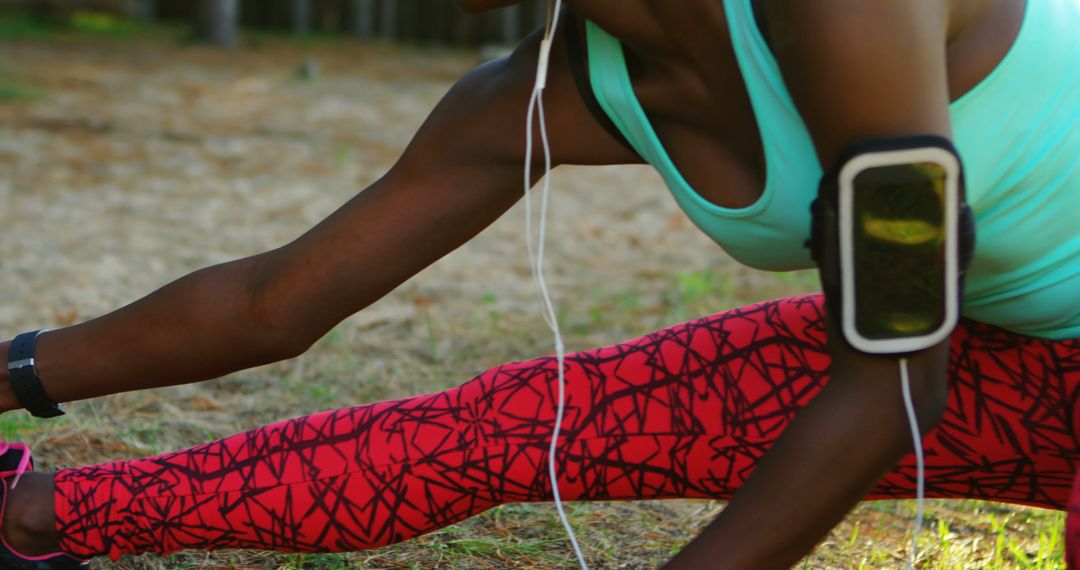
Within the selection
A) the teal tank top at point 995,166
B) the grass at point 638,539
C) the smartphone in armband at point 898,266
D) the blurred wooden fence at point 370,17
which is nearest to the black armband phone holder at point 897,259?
the smartphone in armband at point 898,266

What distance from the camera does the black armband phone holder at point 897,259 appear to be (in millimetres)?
1080

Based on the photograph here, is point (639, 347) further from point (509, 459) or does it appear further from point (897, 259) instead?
point (897, 259)

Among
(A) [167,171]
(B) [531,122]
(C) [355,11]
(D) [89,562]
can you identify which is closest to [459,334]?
(D) [89,562]

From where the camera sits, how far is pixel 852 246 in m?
1.09

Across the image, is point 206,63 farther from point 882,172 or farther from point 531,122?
point 882,172

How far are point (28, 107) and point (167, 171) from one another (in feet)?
4.23

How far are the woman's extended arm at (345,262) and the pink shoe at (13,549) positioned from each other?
7cm

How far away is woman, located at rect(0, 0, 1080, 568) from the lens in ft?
3.98

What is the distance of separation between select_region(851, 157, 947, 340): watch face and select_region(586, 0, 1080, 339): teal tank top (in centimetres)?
14

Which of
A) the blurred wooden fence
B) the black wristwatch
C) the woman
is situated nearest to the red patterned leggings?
the woman

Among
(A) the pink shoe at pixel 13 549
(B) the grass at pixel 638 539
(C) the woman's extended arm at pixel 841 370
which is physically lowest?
(B) the grass at pixel 638 539

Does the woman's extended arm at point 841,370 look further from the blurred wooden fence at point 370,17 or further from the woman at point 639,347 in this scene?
the blurred wooden fence at point 370,17

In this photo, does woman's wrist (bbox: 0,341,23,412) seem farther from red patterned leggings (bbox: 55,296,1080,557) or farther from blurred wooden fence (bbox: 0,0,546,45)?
blurred wooden fence (bbox: 0,0,546,45)

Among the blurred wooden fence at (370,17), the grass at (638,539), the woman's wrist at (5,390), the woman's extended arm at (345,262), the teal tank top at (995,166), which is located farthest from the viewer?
the blurred wooden fence at (370,17)
